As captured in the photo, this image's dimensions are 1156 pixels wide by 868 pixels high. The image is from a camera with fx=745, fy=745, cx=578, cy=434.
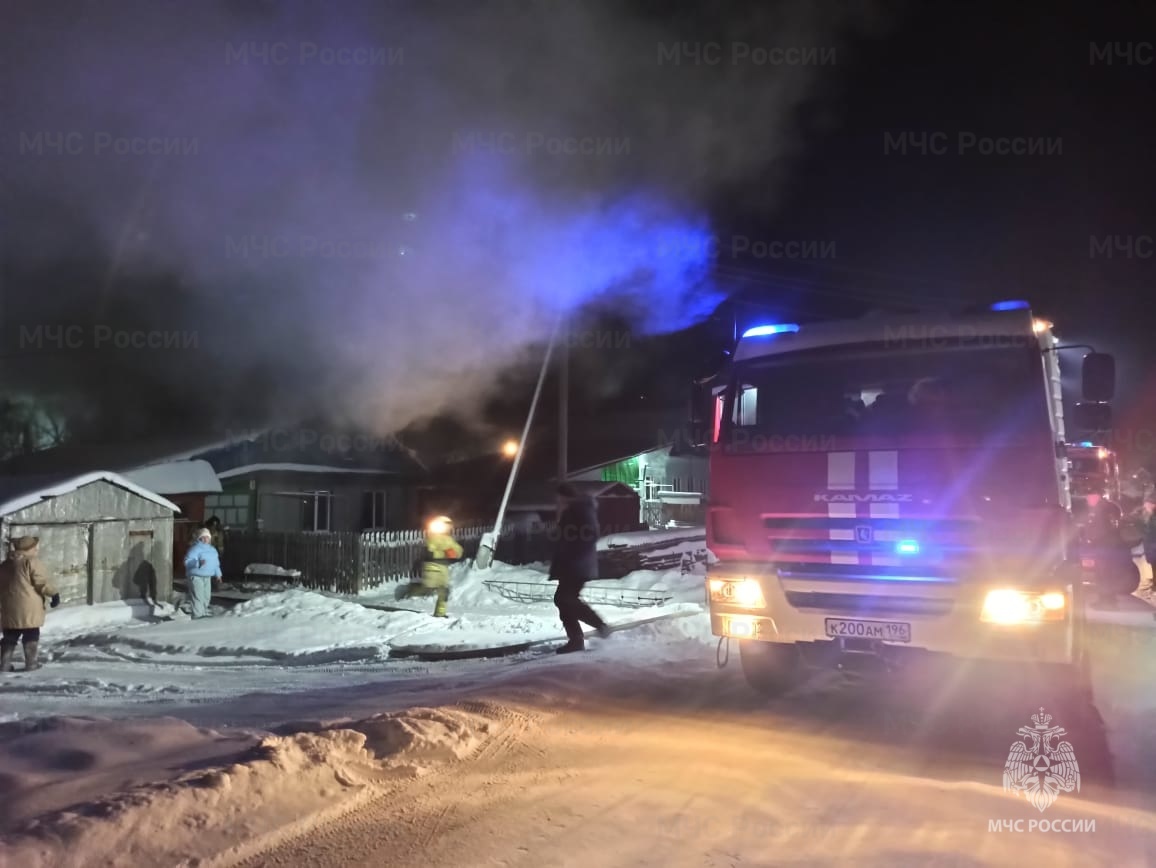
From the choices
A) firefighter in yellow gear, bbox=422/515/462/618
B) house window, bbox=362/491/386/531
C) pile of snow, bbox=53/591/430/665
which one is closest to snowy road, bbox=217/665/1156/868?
pile of snow, bbox=53/591/430/665

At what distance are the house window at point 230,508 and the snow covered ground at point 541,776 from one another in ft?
46.4

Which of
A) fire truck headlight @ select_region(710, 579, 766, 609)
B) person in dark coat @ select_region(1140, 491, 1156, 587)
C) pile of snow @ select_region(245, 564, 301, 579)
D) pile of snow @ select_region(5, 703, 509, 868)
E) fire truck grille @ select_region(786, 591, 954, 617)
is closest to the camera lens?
pile of snow @ select_region(5, 703, 509, 868)

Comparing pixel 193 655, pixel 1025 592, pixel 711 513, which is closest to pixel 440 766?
pixel 711 513

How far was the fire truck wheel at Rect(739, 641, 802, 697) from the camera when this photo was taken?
18.4 ft

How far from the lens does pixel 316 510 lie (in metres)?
21.5

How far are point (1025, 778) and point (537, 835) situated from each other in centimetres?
270

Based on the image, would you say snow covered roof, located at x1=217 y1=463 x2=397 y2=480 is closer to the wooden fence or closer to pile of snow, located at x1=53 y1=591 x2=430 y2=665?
the wooden fence

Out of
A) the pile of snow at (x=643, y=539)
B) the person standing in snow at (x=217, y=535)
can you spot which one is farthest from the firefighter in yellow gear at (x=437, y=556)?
the pile of snow at (x=643, y=539)

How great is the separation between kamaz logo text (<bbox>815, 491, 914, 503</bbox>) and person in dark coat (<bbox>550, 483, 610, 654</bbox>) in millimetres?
3057

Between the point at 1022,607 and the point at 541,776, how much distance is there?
290 centimetres

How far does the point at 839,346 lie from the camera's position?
213 inches

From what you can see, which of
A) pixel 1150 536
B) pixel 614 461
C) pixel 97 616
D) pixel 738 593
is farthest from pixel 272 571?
pixel 614 461

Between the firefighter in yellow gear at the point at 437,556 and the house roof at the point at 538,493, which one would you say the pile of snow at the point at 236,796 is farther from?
the house roof at the point at 538,493

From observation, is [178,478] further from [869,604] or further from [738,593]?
[869,604]
